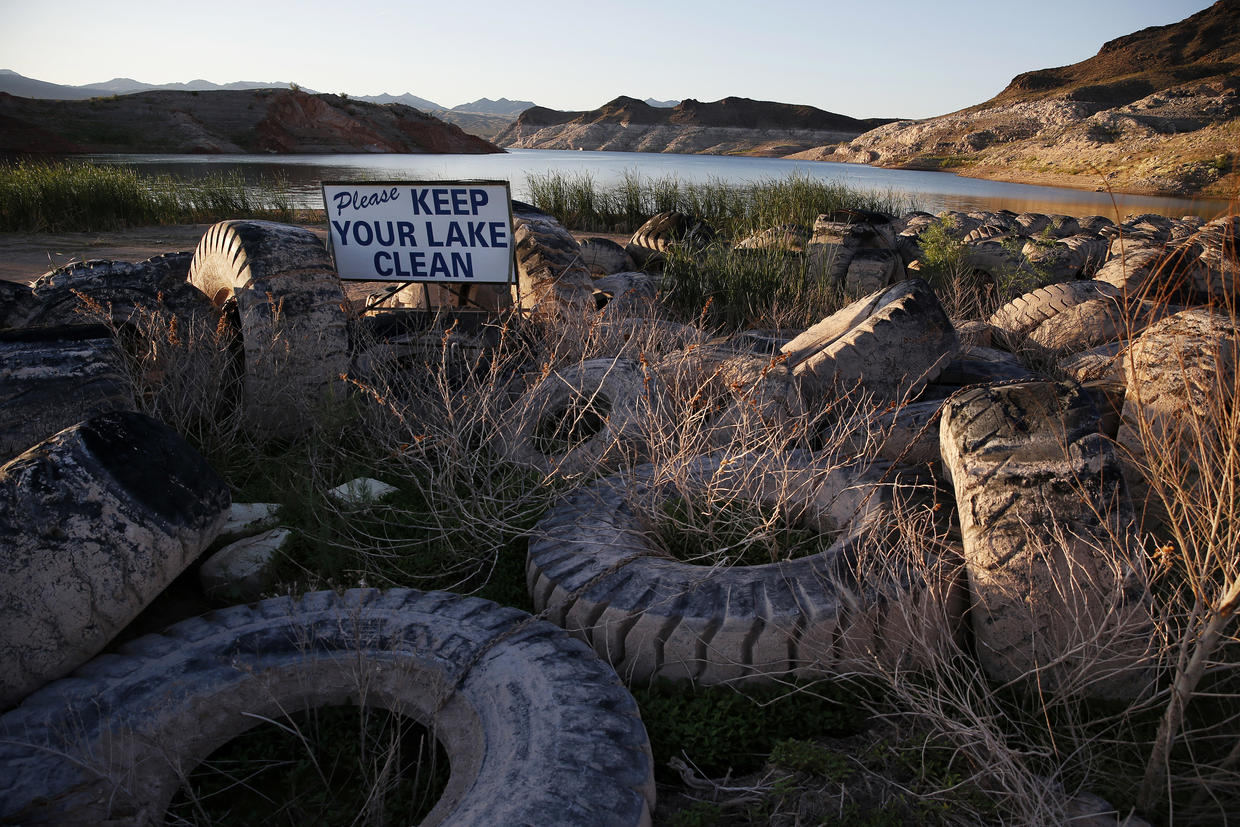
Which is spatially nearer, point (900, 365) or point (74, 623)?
point (74, 623)

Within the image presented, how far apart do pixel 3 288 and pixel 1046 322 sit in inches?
278

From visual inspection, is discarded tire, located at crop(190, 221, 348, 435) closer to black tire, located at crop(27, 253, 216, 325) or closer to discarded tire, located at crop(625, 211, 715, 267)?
black tire, located at crop(27, 253, 216, 325)

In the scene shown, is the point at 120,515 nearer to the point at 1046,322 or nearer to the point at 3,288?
the point at 3,288

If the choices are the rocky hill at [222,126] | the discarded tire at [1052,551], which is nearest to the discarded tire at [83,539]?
the discarded tire at [1052,551]

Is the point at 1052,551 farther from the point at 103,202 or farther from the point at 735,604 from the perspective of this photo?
the point at 103,202

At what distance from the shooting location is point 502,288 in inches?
247

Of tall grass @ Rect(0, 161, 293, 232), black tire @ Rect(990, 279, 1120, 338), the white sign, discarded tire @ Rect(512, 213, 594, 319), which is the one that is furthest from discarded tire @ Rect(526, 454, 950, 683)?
tall grass @ Rect(0, 161, 293, 232)

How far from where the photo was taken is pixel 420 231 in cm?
486

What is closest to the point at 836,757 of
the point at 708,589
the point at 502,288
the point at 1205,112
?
the point at 708,589

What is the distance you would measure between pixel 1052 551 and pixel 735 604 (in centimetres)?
103

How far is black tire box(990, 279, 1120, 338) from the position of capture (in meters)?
5.38

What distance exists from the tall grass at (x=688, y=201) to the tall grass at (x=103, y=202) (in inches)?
231

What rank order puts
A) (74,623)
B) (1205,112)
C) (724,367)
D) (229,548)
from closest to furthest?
(74,623) → (229,548) → (724,367) → (1205,112)

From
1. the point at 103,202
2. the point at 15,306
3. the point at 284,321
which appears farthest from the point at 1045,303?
the point at 103,202
